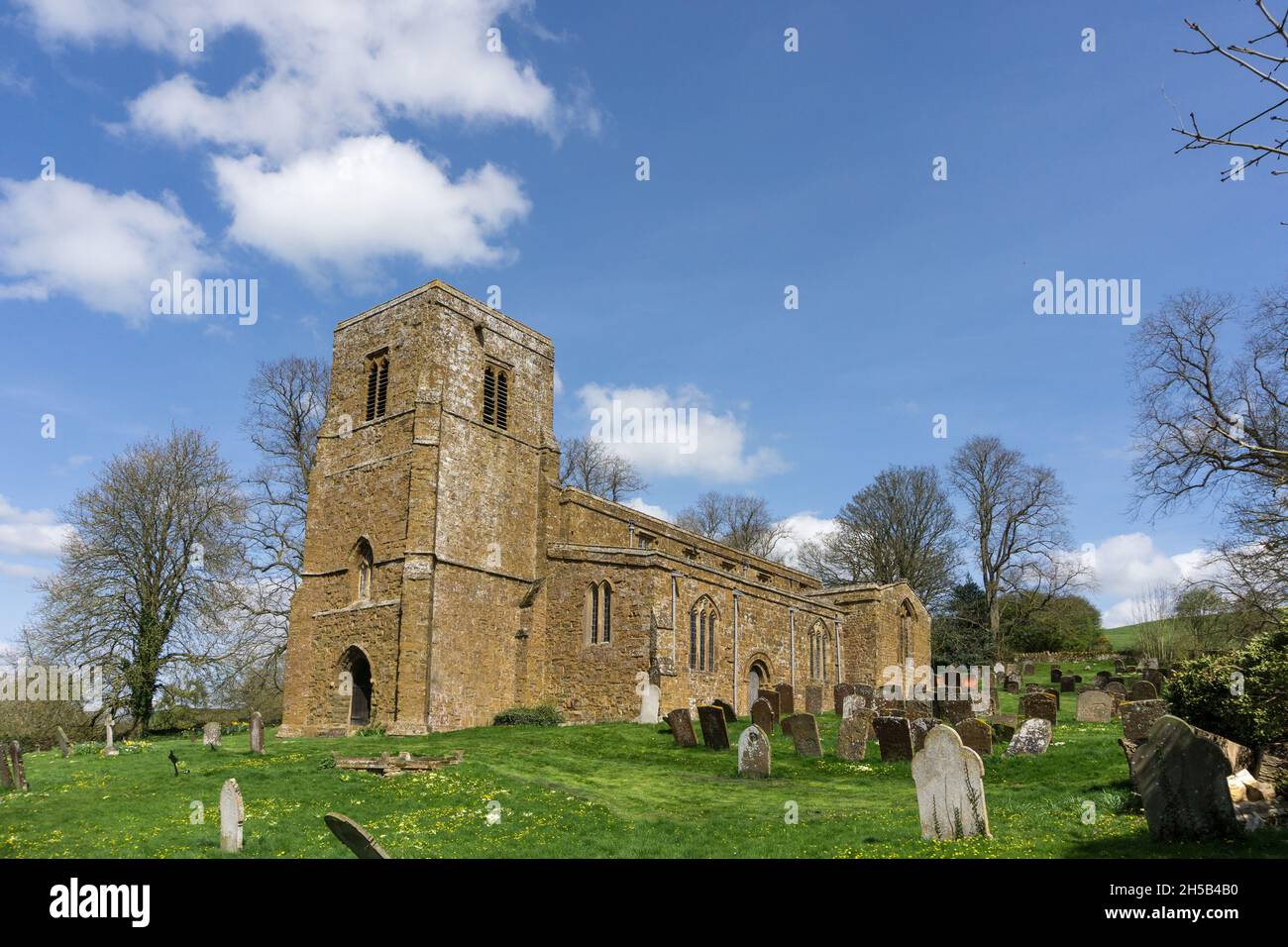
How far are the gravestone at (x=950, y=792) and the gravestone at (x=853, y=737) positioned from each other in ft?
26.5

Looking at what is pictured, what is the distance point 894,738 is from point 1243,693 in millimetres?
6338

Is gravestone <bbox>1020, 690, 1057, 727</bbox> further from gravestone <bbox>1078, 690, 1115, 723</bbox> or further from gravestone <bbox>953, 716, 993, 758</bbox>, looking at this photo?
gravestone <bbox>953, 716, 993, 758</bbox>

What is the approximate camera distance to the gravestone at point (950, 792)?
349 inches

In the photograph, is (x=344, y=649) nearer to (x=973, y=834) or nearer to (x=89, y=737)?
(x=89, y=737)

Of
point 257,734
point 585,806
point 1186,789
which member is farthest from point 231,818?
point 257,734

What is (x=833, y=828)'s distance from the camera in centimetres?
981

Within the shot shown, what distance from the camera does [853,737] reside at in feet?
56.0

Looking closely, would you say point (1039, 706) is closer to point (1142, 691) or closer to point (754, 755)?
point (1142, 691)

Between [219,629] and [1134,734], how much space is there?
92.1ft

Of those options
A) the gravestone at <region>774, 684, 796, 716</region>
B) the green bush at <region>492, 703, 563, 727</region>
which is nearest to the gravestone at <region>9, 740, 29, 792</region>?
the green bush at <region>492, 703, 563, 727</region>
